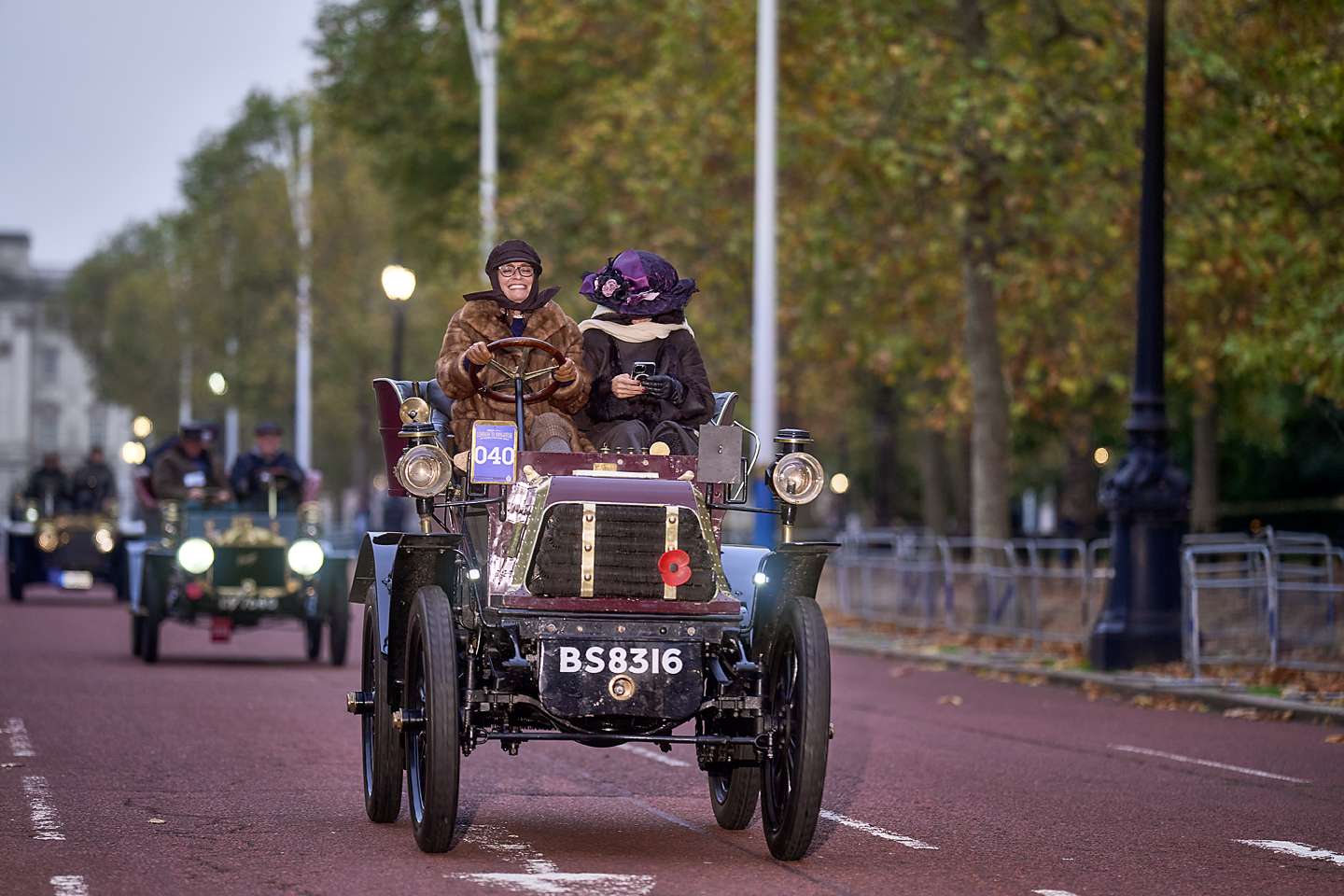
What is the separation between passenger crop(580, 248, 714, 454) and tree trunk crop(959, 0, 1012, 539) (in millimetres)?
20717

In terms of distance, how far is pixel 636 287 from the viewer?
1060 centimetres

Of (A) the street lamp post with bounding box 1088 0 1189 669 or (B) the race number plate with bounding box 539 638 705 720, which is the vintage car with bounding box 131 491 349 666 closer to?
(A) the street lamp post with bounding box 1088 0 1189 669

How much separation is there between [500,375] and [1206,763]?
6.34 metres

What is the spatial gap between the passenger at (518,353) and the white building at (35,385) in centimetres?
14684

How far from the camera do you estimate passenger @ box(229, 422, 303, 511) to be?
23250 millimetres

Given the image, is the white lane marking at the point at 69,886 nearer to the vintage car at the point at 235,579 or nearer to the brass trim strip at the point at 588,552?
the brass trim strip at the point at 588,552

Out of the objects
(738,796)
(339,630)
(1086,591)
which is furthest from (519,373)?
(1086,591)

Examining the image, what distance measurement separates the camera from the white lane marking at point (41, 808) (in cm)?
1011

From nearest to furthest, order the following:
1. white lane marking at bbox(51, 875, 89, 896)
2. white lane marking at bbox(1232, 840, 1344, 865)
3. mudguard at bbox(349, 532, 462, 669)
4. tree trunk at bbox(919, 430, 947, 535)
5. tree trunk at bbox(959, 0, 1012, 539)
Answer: white lane marking at bbox(51, 875, 89, 896), mudguard at bbox(349, 532, 462, 669), white lane marking at bbox(1232, 840, 1344, 865), tree trunk at bbox(959, 0, 1012, 539), tree trunk at bbox(919, 430, 947, 535)

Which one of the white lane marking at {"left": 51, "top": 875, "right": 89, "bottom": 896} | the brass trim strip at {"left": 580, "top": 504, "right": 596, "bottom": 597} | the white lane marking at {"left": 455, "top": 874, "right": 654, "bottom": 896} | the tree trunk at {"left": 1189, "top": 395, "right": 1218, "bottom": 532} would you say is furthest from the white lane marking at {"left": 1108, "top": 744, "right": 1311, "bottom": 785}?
the tree trunk at {"left": 1189, "top": 395, "right": 1218, "bottom": 532}

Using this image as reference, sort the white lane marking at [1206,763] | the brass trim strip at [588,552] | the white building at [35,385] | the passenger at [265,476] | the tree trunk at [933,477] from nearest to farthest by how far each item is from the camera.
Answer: the brass trim strip at [588,552]
the white lane marking at [1206,763]
the passenger at [265,476]
the tree trunk at [933,477]
the white building at [35,385]

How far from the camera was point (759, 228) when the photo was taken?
32.4 m

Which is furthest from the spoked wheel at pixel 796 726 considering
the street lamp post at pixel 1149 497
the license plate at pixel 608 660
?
the street lamp post at pixel 1149 497

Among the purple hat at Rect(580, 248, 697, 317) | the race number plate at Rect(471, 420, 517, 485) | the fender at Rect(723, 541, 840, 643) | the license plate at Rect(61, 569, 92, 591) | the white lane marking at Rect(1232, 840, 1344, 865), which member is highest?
the purple hat at Rect(580, 248, 697, 317)
